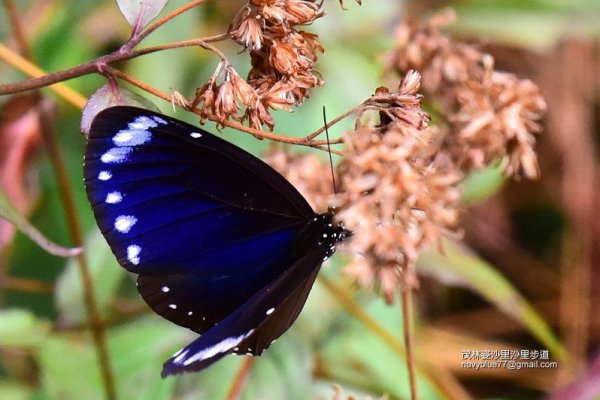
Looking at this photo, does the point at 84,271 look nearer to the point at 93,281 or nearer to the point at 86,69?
the point at 93,281

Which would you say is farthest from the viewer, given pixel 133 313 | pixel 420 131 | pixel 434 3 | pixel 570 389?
pixel 434 3

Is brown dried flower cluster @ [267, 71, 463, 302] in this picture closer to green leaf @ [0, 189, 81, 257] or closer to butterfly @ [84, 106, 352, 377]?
butterfly @ [84, 106, 352, 377]

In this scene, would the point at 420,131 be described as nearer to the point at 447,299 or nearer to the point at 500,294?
the point at 500,294

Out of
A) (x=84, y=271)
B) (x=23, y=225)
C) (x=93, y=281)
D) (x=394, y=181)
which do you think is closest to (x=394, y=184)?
(x=394, y=181)

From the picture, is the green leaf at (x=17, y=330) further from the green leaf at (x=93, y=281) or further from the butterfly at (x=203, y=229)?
the butterfly at (x=203, y=229)

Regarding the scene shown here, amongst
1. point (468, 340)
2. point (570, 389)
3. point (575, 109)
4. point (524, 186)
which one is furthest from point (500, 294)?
point (575, 109)

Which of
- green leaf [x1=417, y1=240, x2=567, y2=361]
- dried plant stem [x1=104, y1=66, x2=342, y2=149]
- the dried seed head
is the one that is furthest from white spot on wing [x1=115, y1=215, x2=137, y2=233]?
green leaf [x1=417, y1=240, x2=567, y2=361]
